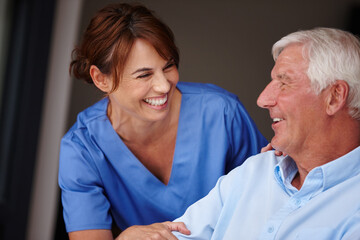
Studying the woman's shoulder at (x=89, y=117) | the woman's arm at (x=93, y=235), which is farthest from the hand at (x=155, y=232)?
the woman's shoulder at (x=89, y=117)

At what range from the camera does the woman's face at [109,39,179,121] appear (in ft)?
5.44

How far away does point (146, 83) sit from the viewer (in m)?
1.68

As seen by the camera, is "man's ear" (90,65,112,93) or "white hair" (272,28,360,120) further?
"man's ear" (90,65,112,93)

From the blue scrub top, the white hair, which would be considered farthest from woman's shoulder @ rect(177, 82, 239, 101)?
the white hair

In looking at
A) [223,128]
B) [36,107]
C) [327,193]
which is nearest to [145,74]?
[223,128]

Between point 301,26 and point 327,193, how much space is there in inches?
134

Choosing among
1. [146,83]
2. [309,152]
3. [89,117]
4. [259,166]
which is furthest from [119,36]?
[309,152]

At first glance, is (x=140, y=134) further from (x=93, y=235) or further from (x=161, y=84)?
(x=93, y=235)

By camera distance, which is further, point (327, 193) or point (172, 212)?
point (172, 212)

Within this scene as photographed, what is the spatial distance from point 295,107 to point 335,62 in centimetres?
16

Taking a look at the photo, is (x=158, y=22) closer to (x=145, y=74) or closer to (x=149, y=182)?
(x=145, y=74)

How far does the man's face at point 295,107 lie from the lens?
4.38 ft

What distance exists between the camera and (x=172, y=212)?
1.88 meters

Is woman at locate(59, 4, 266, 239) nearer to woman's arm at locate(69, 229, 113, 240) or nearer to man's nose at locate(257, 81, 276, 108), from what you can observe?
woman's arm at locate(69, 229, 113, 240)
